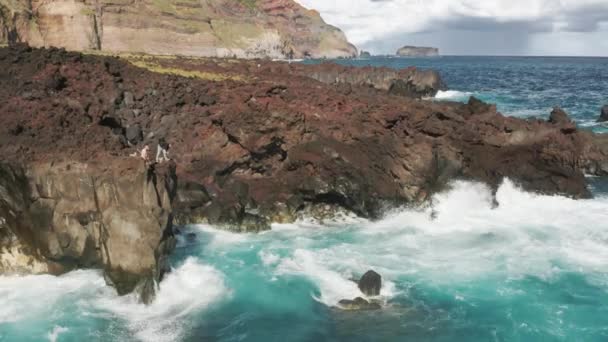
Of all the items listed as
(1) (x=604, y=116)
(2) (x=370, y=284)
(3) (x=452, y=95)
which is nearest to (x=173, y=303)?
(2) (x=370, y=284)

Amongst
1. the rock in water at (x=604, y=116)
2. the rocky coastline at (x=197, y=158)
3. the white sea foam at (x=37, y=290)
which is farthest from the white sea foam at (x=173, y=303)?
the rock in water at (x=604, y=116)

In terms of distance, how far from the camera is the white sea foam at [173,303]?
16297 millimetres

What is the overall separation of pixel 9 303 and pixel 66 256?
7.90 ft

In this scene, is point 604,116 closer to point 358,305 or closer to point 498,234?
point 498,234

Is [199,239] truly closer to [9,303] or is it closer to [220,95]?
[9,303]

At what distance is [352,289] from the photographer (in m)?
19.1

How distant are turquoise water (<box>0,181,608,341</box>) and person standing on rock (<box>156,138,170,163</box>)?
216 inches

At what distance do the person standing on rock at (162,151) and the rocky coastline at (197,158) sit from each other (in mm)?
354

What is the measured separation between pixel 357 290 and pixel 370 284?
0.73m

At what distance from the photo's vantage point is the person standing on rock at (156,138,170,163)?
94.0 ft

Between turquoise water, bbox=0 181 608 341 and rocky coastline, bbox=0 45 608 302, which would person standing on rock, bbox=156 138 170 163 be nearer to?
rocky coastline, bbox=0 45 608 302

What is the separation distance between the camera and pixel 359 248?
77.5 feet

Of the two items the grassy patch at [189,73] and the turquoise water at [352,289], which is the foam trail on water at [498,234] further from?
the grassy patch at [189,73]

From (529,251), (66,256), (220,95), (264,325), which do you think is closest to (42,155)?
(66,256)
